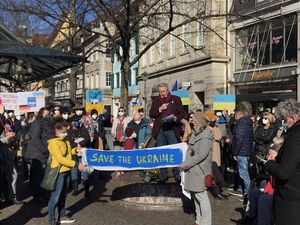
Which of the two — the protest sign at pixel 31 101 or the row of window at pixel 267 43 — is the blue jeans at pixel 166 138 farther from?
the row of window at pixel 267 43

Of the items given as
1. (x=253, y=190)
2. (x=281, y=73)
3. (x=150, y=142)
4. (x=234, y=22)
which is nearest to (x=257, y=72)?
(x=281, y=73)

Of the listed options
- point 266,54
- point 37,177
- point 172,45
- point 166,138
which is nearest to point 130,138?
point 166,138

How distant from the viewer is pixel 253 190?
5715mm

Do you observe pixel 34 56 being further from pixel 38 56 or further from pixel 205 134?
pixel 205 134

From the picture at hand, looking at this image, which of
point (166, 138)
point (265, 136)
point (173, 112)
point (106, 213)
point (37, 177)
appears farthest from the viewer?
point (265, 136)

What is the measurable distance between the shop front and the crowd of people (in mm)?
8692

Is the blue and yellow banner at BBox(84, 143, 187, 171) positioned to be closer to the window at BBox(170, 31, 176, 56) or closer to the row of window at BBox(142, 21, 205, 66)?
the row of window at BBox(142, 21, 205, 66)

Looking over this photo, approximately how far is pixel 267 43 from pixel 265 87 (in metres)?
2.55

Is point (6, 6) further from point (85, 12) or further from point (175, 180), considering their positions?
point (175, 180)

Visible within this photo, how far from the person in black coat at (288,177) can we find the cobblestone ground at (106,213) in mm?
2804

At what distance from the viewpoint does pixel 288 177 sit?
10.7ft

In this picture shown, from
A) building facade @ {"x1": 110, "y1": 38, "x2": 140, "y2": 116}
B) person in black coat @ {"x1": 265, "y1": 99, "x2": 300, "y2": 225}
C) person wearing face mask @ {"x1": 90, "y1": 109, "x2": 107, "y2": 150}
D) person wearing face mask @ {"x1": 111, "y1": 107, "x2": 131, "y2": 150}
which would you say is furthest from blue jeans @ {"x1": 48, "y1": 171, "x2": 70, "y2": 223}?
building facade @ {"x1": 110, "y1": 38, "x2": 140, "y2": 116}

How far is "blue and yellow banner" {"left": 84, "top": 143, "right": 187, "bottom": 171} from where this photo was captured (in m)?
6.09

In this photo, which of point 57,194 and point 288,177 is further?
point 57,194
